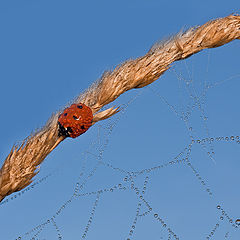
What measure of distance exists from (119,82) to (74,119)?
0.55 feet

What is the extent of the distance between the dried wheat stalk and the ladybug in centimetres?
2

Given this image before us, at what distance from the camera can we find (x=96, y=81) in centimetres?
Result: 110

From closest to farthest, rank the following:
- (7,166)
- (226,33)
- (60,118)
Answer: (7,166)
(60,118)
(226,33)

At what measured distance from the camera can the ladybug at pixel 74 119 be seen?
1057 millimetres

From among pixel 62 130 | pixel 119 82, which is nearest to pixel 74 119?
pixel 62 130

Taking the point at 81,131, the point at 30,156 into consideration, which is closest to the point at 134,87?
the point at 81,131

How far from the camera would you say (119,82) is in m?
1.05

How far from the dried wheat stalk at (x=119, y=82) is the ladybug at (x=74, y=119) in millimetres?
16

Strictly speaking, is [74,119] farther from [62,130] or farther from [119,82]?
[119,82]

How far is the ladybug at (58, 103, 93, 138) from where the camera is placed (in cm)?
106

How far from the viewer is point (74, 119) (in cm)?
108

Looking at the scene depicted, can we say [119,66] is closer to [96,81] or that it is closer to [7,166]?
[96,81]

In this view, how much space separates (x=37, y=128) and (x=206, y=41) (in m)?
0.58

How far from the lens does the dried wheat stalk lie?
96cm
